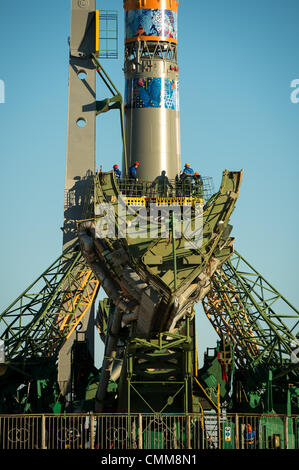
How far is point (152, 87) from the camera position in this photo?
59375mm

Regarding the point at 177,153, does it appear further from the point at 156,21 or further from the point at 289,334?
the point at 289,334

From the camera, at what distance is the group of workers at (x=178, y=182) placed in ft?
175

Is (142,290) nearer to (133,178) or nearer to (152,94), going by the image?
(133,178)

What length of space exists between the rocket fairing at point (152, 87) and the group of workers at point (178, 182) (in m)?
1.86

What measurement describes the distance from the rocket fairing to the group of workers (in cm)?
186

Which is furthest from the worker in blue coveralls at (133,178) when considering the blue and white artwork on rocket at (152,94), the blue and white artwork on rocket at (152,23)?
the blue and white artwork on rocket at (152,23)

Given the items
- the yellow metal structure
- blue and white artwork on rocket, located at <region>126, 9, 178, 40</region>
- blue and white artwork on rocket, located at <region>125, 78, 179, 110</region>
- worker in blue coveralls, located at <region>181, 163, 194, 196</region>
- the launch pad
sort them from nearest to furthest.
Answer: the launch pad, worker in blue coveralls, located at <region>181, 163, 194, 196</region>, the yellow metal structure, blue and white artwork on rocket, located at <region>125, 78, 179, 110</region>, blue and white artwork on rocket, located at <region>126, 9, 178, 40</region>

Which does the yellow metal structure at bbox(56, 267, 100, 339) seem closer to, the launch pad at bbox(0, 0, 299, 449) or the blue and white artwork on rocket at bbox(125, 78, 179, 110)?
the launch pad at bbox(0, 0, 299, 449)

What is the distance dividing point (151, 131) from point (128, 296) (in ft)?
48.5

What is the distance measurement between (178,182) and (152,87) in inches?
338

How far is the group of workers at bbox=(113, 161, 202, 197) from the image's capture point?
175 feet

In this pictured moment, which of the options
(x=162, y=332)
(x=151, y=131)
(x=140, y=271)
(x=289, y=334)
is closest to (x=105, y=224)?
A: (x=140, y=271)

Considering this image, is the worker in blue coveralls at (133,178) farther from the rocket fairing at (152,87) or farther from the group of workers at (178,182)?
the rocket fairing at (152,87)

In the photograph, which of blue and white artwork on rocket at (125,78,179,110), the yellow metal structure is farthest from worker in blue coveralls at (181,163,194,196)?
the yellow metal structure
